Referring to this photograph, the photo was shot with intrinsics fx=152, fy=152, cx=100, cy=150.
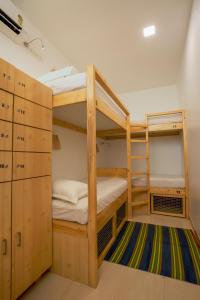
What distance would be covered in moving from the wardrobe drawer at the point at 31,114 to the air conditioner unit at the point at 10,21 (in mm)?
1070

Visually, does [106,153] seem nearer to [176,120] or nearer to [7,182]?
[176,120]

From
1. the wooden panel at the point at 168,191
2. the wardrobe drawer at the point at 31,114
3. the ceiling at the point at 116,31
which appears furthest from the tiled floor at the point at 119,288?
the ceiling at the point at 116,31

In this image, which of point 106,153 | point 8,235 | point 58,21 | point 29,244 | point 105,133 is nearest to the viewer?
point 8,235

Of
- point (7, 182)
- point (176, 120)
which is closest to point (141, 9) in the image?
point (176, 120)

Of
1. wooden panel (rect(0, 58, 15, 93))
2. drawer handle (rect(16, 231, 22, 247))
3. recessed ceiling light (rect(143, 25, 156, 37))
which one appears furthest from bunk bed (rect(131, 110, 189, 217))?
wooden panel (rect(0, 58, 15, 93))

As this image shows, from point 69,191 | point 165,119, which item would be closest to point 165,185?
point 165,119

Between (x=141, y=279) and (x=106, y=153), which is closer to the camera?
(x=141, y=279)

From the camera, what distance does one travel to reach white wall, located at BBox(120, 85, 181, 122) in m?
3.77

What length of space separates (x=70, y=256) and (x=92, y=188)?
0.69m

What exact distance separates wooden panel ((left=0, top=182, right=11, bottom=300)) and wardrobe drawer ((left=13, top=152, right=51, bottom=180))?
0.43 ft

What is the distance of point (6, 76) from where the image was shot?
1132 mm

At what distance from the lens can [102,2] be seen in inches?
72.1

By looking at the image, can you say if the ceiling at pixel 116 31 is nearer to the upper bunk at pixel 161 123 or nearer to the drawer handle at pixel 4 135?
the upper bunk at pixel 161 123

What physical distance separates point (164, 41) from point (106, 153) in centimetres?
290
